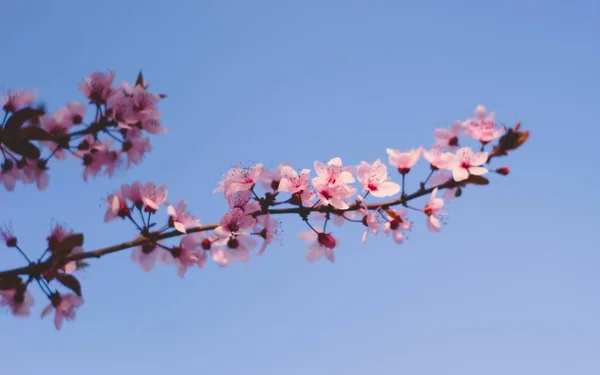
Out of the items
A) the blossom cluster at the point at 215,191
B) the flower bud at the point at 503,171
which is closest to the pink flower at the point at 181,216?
the blossom cluster at the point at 215,191

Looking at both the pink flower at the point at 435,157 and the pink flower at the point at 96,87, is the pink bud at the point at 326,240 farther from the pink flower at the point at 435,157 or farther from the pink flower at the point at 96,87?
the pink flower at the point at 96,87

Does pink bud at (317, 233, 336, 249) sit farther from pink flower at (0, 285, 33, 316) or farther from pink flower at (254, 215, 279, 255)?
pink flower at (0, 285, 33, 316)

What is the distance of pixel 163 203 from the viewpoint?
376cm

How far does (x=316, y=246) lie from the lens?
13.2ft

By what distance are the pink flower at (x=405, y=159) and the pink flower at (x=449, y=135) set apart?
199 millimetres

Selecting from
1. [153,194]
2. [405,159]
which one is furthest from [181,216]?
[405,159]

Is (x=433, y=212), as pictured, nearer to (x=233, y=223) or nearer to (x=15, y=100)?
(x=233, y=223)

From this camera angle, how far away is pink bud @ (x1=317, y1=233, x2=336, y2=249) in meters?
3.96

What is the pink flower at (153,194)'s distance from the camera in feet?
12.0

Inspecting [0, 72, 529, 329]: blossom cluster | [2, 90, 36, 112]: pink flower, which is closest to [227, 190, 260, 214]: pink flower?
[0, 72, 529, 329]: blossom cluster

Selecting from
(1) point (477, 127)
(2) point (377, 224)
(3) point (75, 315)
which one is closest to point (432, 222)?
(2) point (377, 224)

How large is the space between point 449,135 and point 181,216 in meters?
1.98

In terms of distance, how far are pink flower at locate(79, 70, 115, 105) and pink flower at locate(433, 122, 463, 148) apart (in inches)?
95.2

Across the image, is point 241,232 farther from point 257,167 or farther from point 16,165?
point 16,165
